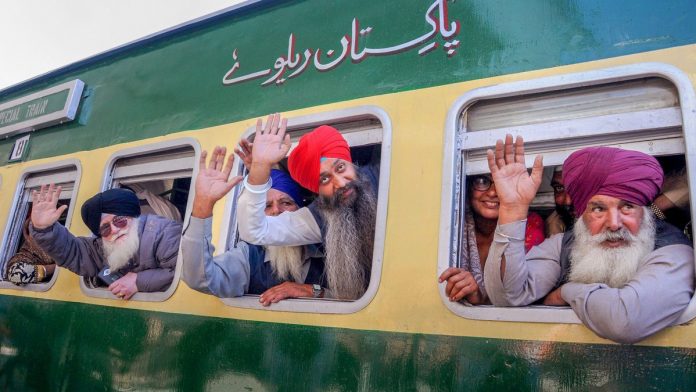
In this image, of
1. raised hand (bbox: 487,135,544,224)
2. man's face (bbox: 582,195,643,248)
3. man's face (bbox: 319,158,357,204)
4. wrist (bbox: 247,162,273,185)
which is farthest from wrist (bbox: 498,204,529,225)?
wrist (bbox: 247,162,273,185)

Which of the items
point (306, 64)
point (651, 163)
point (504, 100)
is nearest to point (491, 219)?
point (504, 100)

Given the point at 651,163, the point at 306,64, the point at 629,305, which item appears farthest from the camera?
the point at 306,64

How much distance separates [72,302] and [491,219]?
7.74ft

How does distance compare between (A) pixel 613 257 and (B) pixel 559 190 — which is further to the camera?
(B) pixel 559 190

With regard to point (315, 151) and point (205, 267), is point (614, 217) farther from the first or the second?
point (205, 267)

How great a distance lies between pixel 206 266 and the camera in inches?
81.6

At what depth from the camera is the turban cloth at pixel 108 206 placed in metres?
2.81

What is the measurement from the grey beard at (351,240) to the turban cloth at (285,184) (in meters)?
0.34

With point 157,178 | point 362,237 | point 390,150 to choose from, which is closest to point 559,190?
point 390,150

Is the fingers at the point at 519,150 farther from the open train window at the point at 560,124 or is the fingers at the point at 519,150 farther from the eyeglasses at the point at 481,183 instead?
the eyeglasses at the point at 481,183

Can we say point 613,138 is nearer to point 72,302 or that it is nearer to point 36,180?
point 72,302

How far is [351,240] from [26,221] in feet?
8.69

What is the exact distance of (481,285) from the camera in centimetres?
169

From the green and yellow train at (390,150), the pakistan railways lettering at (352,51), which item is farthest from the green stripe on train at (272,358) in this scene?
the pakistan railways lettering at (352,51)
